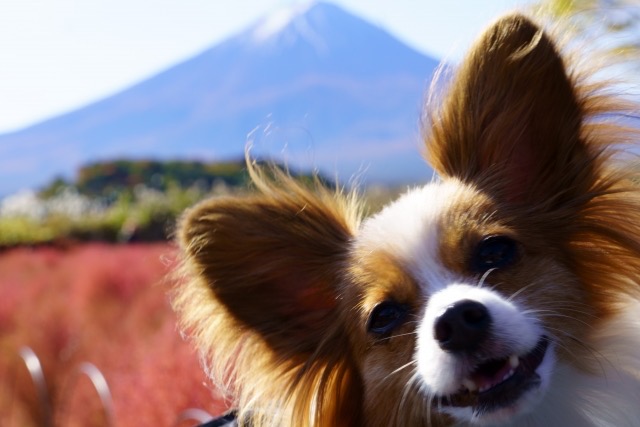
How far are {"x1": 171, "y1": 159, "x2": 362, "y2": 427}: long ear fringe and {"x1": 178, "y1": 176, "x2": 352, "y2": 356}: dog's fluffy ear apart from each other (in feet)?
0.07

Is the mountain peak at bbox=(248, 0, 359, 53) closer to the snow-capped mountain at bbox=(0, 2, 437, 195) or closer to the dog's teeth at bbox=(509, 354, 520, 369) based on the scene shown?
the snow-capped mountain at bbox=(0, 2, 437, 195)

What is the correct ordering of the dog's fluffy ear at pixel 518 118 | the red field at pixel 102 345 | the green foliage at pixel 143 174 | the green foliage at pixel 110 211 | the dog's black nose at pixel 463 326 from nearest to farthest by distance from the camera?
1. the dog's black nose at pixel 463 326
2. the dog's fluffy ear at pixel 518 118
3. the red field at pixel 102 345
4. the green foliage at pixel 110 211
5. the green foliage at pixel 143 174

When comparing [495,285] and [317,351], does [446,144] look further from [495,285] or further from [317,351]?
[317,351]

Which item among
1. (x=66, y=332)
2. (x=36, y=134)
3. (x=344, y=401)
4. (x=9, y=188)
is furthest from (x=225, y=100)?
(x=344, y=401)

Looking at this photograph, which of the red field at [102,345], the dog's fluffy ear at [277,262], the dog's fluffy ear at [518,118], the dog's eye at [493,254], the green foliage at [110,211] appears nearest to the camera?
the dog's eye at [493,254]

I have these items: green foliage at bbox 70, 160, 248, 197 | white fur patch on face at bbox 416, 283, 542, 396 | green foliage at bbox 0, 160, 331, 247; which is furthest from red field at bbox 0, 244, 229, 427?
green foliage at bbox 70, 160, 248, 197

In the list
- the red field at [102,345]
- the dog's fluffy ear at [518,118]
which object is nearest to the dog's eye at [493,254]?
the dog's fluffy ear at [518,118]

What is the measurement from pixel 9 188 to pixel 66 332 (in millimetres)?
17176

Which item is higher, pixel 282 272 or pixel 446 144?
pixel 446 144

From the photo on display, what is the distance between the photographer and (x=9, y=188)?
19359 millimetres

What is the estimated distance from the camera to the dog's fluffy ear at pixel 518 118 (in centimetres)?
192

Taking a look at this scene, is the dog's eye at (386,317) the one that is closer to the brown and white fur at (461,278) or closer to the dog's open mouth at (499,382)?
the brown and white fur at (461,278)

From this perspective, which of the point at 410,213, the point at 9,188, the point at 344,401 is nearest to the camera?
the point at 410,213

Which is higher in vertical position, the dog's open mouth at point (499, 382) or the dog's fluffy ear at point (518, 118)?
the dog's fluffy ear at point (518, 118)
